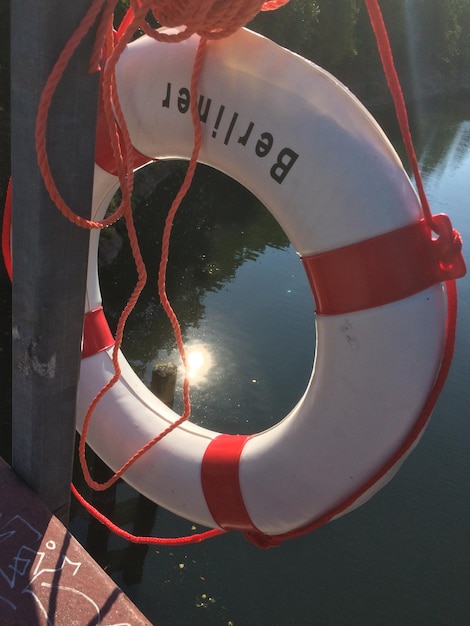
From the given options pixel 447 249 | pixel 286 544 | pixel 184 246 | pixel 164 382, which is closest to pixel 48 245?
pixel 447 249

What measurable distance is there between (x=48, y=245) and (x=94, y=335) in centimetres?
87

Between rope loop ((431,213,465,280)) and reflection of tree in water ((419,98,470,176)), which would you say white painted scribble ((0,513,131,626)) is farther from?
reflection of tree in water ((419,98,470,176))

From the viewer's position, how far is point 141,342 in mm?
4488

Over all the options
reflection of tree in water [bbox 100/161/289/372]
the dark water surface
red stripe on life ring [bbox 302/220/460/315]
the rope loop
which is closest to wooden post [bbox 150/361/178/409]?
the dark water surface

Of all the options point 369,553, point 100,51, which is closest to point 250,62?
point 100,51

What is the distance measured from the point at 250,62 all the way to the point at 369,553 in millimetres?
2634

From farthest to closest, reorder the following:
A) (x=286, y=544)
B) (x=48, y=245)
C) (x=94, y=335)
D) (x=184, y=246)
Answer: (x=184, y=246) < (x=286, y=544) < (x=94, y=335) < (x=48, y=245)

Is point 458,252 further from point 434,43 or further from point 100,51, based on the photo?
point 434,43

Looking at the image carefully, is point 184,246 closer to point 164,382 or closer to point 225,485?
point 164,382

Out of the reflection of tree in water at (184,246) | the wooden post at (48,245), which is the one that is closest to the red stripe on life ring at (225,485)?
the wooden post at (48,245)

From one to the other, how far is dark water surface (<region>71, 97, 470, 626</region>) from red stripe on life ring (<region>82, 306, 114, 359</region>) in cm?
151

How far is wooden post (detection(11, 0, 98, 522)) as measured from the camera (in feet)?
2.91

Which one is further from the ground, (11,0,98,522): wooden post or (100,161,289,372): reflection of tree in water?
(11,0,98,522): wooden post

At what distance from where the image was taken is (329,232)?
1.27m
